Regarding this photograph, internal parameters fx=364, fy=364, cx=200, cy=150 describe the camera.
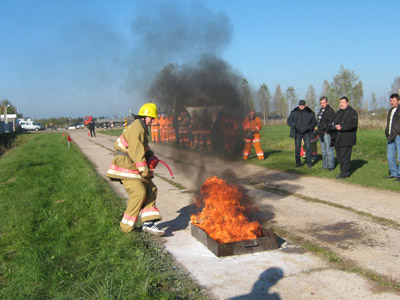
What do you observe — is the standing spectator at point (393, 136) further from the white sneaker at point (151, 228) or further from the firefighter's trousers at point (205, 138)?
the white sneaker at point (151, 228)

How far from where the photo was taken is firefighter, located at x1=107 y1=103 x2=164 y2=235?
4703 mm

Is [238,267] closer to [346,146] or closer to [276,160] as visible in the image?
[346,146]

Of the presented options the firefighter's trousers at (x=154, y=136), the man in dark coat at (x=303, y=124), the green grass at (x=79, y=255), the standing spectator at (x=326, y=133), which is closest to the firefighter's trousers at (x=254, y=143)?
the man in dark coat at (x=303, y=124)

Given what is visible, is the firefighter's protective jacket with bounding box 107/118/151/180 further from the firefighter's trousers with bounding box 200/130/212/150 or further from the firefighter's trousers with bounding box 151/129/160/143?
the firefighter's trousers with bounding box 151/129/160/143

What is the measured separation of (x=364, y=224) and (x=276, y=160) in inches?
274

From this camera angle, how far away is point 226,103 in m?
7.96

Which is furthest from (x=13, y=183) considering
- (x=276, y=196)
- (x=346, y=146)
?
(x=346, y=146)

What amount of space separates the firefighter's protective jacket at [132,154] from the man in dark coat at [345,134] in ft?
18.4

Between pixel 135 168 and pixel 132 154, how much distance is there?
22 cm

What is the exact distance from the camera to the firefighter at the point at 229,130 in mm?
8711

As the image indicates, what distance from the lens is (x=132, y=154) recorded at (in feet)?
15.5

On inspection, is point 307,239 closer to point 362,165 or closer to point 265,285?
point 265,285

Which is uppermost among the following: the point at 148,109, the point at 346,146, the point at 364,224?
the point at 148,109

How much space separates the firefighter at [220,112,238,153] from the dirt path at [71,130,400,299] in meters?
1.57
